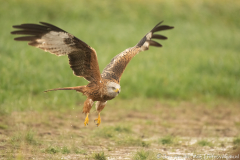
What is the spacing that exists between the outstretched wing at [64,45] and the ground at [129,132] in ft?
4.58

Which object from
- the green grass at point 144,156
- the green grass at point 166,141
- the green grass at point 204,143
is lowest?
the green grass at point 144,156

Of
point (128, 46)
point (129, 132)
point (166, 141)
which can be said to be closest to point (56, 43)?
point (129, 132)

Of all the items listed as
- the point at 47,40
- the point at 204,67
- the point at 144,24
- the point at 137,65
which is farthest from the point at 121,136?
the point at 144,24

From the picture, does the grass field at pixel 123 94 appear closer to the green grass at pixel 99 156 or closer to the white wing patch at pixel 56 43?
the green grass at pixel 99 156

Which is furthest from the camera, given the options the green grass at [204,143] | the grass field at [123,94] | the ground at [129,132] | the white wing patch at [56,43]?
the green grass at [204,143]

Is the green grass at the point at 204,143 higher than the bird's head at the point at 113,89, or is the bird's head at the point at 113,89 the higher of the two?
the bird's head at the point at 113,89

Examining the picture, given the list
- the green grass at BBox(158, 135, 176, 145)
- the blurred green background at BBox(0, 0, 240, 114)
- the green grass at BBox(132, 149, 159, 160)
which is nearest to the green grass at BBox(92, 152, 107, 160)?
the green grass at BBox(132, 149, 159, 160)

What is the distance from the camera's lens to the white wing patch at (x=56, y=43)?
16.1ft

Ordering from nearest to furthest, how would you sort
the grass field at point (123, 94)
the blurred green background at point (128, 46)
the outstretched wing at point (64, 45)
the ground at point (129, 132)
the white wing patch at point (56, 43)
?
the outstretched wing at point (64, 45) < the white wing patch at point (56, 43) < the ground at point (129, 132) < the grass field at point (123, 94) < the blurred green background at point (128, 46)

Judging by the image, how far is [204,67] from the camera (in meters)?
12.3

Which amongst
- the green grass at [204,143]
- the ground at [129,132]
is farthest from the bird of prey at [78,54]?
the green grass at [204,143]

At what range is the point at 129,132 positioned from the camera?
6852 millimetres

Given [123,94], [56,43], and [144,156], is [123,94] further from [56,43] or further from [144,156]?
[56,43]

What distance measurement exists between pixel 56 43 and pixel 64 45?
135 mm
